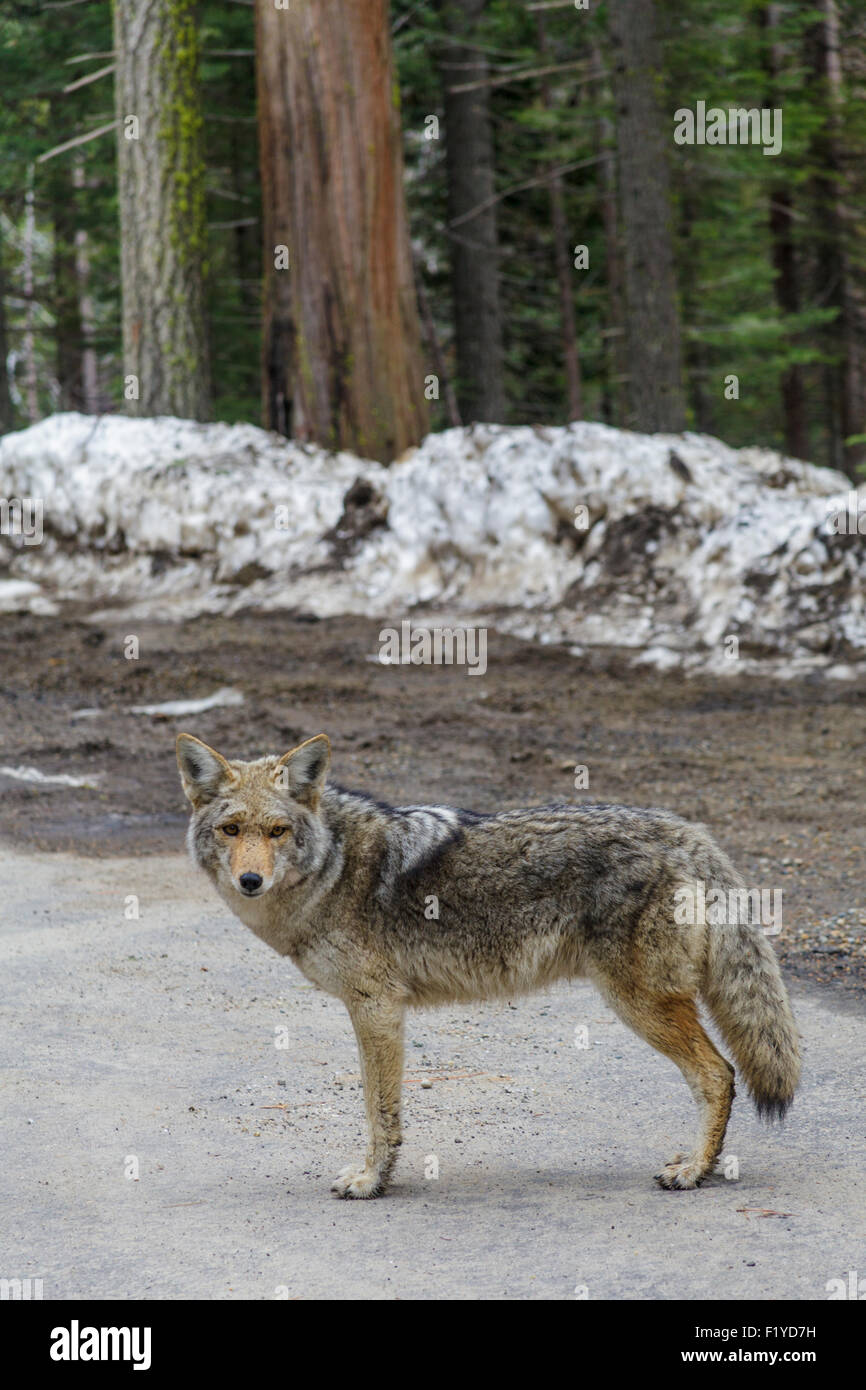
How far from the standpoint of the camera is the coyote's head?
5129mm

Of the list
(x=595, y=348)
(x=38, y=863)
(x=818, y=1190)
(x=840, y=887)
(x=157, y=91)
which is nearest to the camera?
(x=818, y=1190)

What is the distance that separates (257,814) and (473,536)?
11309 millimetres

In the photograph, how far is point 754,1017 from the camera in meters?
5.11

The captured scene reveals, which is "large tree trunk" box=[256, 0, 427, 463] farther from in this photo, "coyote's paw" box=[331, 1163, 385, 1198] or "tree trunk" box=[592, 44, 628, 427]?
"coyote's paw" box=[331, 1163, 385, 1198]

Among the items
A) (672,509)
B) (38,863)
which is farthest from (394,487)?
(38,863)

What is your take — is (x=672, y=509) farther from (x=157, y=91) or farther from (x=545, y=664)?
(x=157, y=91)

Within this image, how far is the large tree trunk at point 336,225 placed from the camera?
18.1 m

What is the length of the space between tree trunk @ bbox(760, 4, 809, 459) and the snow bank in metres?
10.2

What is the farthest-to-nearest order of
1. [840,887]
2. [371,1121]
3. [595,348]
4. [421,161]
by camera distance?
[595,348] → [421,161] → [840,887] → [371,1121]

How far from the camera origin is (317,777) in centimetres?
547

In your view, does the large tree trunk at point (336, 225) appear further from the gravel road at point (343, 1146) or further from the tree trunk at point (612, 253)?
the gravel road at point (343, 1146)

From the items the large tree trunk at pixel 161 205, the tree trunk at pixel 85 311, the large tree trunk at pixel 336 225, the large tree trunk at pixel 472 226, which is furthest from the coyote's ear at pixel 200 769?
the tree trunk at pixel 85 311

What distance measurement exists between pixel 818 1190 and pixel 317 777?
2311 mm

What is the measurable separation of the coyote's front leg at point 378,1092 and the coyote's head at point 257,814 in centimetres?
60
